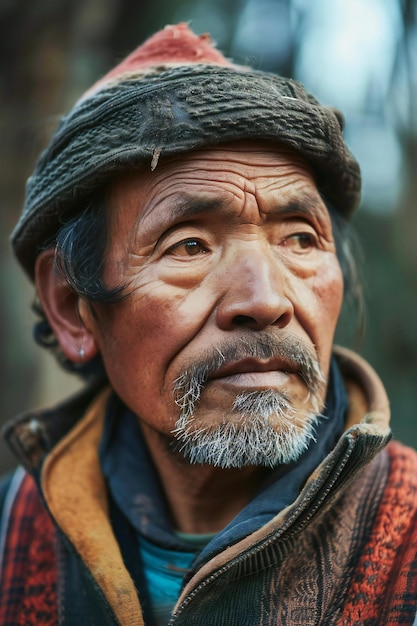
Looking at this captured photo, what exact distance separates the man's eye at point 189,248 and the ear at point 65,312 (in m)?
0.48

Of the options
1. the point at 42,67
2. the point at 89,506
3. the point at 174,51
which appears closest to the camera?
the point at 89,506

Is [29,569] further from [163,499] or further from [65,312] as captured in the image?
[65,312]

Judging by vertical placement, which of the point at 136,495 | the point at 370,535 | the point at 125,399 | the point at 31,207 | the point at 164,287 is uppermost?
the point at 31,207

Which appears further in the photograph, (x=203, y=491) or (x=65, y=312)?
(x=65, y=312)

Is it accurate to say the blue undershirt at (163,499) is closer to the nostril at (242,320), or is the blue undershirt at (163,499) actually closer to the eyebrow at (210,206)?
the nostril at (242,320)

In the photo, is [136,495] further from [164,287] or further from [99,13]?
[99,13]

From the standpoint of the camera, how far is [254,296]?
1930mm

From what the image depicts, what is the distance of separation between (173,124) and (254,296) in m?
0.58

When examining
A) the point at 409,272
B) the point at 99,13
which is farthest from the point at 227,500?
the point at 99,13

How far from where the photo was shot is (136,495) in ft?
7.69

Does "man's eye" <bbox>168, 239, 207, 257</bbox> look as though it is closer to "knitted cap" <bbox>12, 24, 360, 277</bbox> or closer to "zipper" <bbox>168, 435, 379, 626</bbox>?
"knitted cap" <bbox>12, 24, 360, 277</bbox>

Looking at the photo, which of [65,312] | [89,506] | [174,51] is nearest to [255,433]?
[89,506]

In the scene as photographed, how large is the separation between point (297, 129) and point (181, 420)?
97 cm

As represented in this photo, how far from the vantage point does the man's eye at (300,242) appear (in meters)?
2.20
